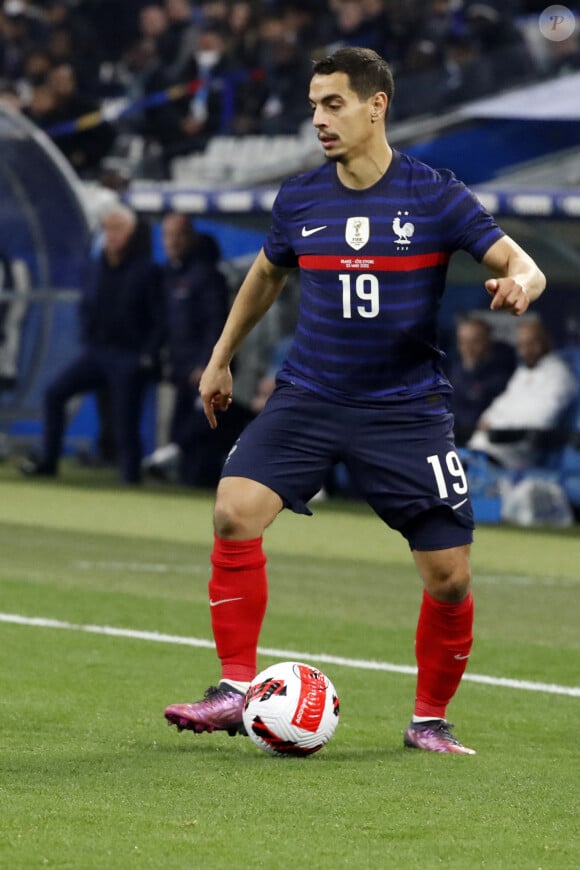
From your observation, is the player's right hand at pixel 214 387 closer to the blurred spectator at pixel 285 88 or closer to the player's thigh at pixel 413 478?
the player's thigh at pixel 413 478

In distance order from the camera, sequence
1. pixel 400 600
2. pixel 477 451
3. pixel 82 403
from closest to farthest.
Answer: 1. pixel 400 600
2. pixel 477 451
3. pixel 82 403

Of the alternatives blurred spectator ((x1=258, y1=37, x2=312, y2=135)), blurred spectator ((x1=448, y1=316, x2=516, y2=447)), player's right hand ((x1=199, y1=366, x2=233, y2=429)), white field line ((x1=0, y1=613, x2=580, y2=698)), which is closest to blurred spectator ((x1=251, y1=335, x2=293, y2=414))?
blurred spectator ((x1=448, y1=316, x2=516, y2=447))

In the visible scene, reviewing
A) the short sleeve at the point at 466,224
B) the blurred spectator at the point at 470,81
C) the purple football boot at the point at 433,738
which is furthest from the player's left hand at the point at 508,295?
the blurred spectator at the point at 470,81

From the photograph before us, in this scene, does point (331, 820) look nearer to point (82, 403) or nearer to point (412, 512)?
point (412, 512)

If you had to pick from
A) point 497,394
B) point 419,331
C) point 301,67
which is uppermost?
point 301,67

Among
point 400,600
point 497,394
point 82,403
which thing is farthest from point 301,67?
point 400,600

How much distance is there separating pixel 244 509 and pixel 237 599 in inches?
10.3

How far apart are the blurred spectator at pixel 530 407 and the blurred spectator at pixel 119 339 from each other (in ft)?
12.0

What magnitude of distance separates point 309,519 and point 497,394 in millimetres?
1699

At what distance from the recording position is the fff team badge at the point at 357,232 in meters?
5.42

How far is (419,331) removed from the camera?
5.48 m

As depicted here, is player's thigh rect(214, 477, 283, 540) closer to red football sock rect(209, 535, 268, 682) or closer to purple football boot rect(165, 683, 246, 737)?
red football sock rect(209, 535, 268, 682)

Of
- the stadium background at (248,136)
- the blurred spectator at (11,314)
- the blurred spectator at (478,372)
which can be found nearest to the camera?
the blurred spectator at (478,372)

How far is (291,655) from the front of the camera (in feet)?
24.3
